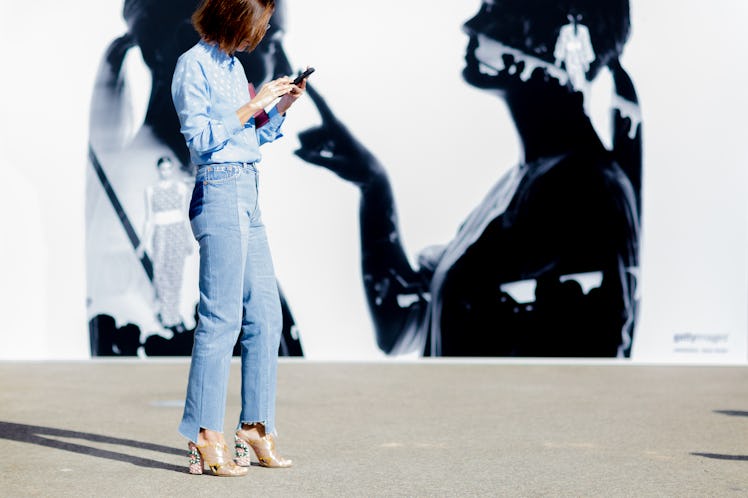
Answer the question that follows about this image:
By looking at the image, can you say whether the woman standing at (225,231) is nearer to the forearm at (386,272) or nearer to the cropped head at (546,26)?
the forearm at (386,272)

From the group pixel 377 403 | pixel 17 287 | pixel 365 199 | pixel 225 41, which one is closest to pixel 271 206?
pixel 365 199

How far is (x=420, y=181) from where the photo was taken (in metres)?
8.57

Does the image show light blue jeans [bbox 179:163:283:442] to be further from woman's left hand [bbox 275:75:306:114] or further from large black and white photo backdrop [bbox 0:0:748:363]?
large black and white photo backdrop [bbox 0:0:748:363]

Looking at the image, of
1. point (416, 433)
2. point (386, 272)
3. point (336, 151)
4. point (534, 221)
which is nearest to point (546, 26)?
point (534, 221)

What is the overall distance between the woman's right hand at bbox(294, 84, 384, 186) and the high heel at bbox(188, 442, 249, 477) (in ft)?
16.7

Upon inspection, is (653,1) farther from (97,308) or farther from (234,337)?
(234,337)

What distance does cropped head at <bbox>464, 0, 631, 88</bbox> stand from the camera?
851 cm

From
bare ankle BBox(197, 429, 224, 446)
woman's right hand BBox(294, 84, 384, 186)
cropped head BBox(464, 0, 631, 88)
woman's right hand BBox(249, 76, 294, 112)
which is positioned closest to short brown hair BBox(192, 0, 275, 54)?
woman's right hand BBox(249, 76, 294, 112)

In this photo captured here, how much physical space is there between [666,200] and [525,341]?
1.55 meters

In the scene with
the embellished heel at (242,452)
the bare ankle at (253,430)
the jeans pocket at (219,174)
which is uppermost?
the jeans pocket at (219,174)

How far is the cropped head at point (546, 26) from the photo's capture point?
8508mm

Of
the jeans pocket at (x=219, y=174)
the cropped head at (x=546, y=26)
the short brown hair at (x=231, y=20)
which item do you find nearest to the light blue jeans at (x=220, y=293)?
the jeans pocket at (x=219, y=174)

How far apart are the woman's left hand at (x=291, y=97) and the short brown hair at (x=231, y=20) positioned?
0.21 m

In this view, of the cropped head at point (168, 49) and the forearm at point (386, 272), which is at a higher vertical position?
the cropped head at point (168, 49)
